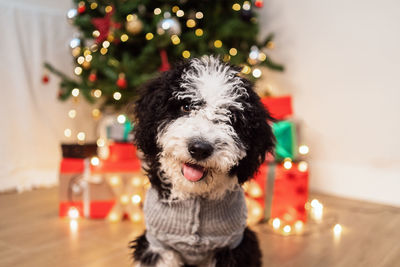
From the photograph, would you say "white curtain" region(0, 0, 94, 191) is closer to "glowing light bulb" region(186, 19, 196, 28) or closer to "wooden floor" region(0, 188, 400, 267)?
"wooden floor" region(0, 188, 400, 267)

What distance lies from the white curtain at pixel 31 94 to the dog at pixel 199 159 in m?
1.86

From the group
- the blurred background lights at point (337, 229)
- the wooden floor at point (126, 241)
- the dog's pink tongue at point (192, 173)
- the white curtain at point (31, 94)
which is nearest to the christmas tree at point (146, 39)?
the white curtain at point (31, 94)

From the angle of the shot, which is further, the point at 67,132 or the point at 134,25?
the point at 67,132

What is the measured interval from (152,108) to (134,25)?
1.36 m

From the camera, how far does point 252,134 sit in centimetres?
114

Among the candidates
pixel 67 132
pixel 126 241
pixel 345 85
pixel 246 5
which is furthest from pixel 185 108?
pixel 67 132

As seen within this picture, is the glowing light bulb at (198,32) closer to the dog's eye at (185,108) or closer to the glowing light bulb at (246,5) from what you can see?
the glowing light bulb at (246,5)

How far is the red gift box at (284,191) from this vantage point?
210cm

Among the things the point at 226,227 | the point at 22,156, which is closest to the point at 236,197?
the point at 226,227

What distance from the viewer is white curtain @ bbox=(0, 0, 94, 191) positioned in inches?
106

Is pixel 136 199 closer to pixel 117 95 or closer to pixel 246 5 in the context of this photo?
pixel 117 95

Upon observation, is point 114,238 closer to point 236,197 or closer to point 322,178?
point 236,197

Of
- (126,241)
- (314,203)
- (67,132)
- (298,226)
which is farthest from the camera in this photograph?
(67,132)

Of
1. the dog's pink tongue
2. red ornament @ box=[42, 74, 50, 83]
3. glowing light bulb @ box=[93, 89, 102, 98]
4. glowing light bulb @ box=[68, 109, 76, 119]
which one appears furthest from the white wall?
the dog's pink tongue
